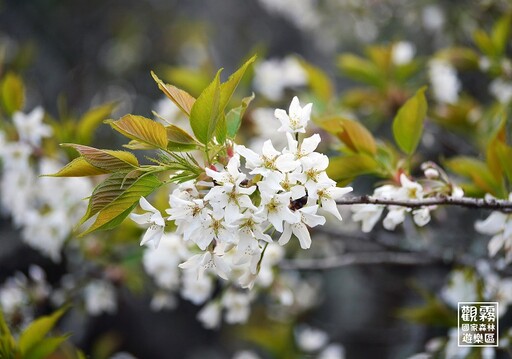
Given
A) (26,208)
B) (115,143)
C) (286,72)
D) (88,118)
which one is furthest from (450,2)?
(115,143)

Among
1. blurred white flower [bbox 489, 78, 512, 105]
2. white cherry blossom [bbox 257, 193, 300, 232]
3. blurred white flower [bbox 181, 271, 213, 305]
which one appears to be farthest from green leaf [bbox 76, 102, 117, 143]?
blurred white flower [bbox 489, 78, 512, 105]

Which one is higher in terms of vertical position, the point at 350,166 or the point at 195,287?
the point at 350,166

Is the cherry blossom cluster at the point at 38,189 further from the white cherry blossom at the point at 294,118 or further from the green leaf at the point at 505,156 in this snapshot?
the green leaf at the point at 505,156

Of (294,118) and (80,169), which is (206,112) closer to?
(294,118)

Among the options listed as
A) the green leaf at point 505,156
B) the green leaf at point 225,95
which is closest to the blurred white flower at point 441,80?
the green leaf at point 505,156

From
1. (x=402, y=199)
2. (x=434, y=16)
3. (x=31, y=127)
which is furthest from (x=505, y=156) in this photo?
(x=434, y=16)

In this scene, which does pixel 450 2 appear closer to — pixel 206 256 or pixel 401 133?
pixel 401 133
